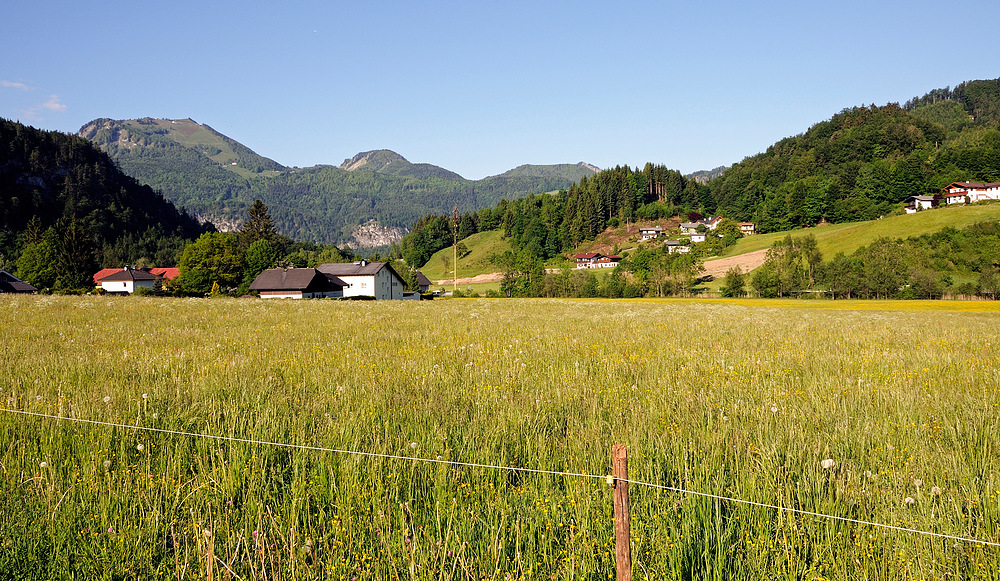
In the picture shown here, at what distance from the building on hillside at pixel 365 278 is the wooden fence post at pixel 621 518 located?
8780 cm

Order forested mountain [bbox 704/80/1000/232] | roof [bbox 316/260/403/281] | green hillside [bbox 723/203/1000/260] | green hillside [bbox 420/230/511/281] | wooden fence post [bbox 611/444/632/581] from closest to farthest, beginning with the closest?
wooden fence post [bbox 611/444/632/581] → roof [bbox 316/260/403/281] → green hillside [bbox 723/203/1000/260] → forested mountain [bbox 704/80/1000/232] → green hillside [bbox 420/230/511/281]

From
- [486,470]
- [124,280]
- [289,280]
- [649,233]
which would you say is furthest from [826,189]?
[124,280]

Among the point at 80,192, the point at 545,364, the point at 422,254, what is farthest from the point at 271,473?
the point at 80,192

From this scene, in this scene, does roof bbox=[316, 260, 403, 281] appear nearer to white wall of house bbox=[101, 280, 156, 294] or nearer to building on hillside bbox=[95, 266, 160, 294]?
building on hillside bbox=[95, 266, 160, 294]

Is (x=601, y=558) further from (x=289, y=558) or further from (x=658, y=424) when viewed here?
(x=658, y=424)

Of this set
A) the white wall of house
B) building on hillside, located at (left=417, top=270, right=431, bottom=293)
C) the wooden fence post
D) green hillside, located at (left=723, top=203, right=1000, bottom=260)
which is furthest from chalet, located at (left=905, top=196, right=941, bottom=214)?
the white wall of house

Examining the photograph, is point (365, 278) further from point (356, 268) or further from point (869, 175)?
point (869, 175)

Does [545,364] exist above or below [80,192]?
below

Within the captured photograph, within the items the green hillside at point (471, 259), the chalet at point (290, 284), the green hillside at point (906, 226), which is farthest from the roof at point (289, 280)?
the green hillside at point (906, 226)

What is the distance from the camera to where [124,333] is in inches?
593

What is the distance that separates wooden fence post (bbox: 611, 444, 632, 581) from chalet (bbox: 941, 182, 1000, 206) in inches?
7232

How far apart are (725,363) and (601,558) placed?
7.90 metres

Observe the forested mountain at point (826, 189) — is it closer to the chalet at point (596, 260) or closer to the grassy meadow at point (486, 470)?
the chalet at point (596, 260)

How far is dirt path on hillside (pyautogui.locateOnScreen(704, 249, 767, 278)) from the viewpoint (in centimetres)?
10000
